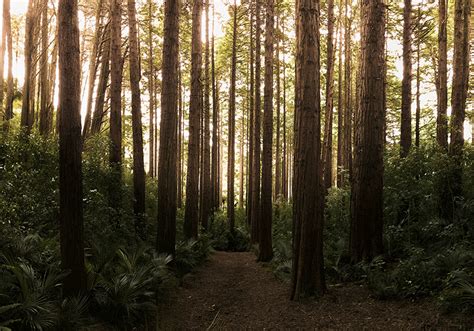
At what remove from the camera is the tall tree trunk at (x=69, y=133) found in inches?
223

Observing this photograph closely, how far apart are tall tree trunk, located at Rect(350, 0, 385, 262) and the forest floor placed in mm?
1175

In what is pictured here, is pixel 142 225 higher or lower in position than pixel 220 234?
higher

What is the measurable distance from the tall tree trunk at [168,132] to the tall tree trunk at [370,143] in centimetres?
484

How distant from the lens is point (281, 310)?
7055 millimetres

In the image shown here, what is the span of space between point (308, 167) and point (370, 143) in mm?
1909

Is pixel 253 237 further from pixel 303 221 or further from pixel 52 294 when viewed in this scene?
pixel 52 294

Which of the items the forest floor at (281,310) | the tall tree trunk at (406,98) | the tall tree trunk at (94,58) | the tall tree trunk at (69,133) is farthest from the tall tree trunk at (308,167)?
the tall tree trunk at (94,58)

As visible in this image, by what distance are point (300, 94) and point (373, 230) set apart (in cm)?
345

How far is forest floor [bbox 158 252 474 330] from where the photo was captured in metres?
5.65

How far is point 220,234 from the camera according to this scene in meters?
19.4

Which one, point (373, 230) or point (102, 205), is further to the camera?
point (102, 205)

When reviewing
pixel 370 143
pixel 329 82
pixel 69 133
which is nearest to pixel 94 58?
pixel 329 82

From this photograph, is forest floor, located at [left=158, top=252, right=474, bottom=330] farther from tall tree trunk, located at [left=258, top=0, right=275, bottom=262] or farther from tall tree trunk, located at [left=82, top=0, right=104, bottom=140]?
tall tree trunk, located at [left=82, top=0, right=104, bottom=140]

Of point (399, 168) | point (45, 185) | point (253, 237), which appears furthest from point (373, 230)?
point (253, 237)
